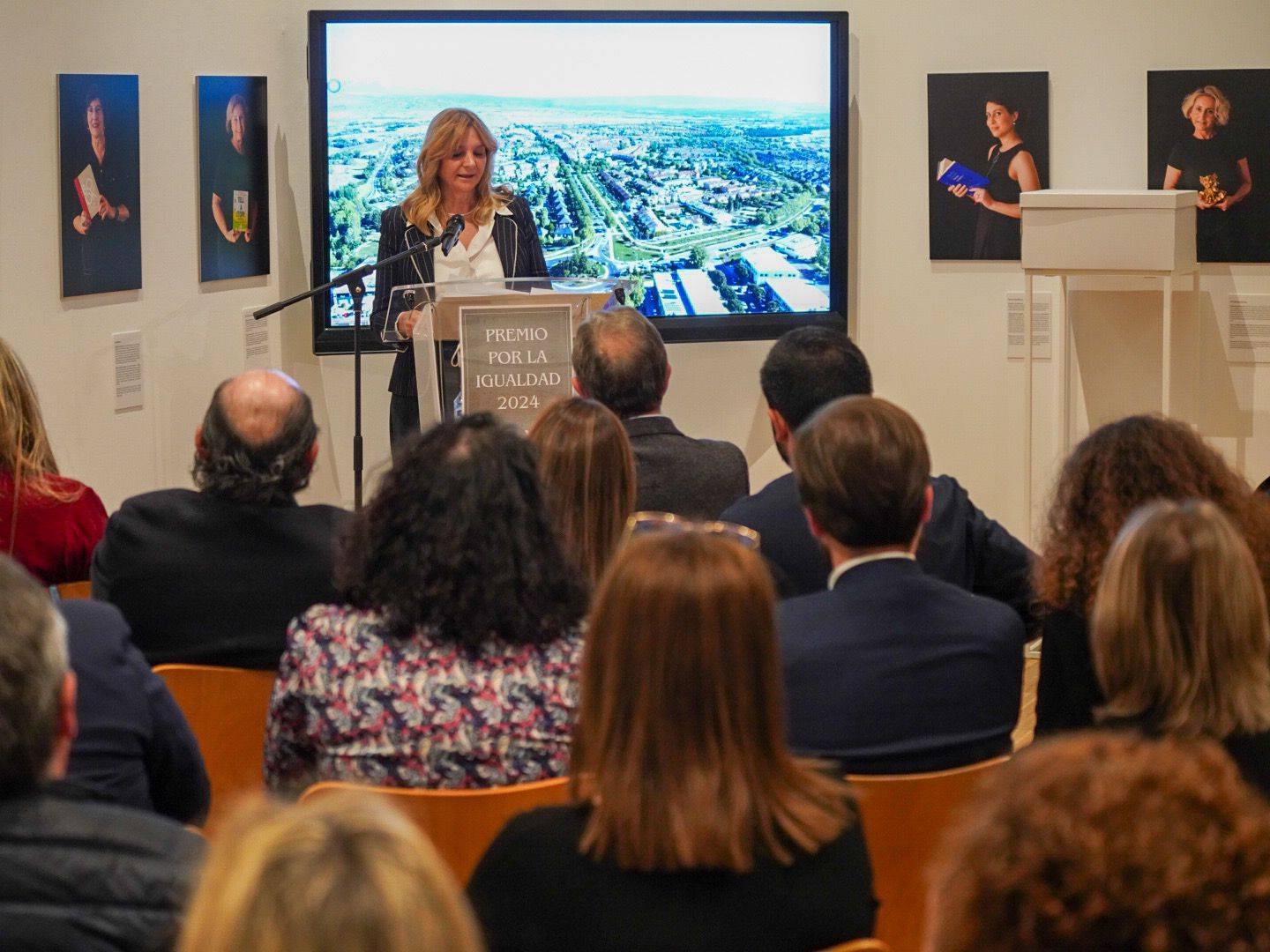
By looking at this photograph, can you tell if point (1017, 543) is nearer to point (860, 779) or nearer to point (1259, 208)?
point (860, 779)

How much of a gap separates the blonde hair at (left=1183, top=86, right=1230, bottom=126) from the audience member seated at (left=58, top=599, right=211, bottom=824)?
220 inches

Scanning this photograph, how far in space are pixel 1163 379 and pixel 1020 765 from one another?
594 cm

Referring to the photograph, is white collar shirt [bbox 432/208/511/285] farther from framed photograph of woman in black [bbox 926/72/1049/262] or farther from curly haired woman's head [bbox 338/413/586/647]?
curly haired woman's head [bbox 338/413/586/647]

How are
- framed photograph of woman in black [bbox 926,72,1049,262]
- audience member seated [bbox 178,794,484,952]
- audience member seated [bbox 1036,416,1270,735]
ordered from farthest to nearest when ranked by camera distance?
framed photograph of woman in black [bbox 926,72,1049,262] → audience member seated [bbox 1036,416,1270,735] → audience member seated [bbox 178,794,484,952]

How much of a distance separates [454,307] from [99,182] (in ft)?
6.05

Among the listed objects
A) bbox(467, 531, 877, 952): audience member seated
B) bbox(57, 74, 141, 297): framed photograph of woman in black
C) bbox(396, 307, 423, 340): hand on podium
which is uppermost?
bbox(57, 74, 141, 297): framed photograph of woman in black

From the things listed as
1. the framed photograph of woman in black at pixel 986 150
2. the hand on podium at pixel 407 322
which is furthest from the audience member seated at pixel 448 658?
the framed photograph of woman in black at pixel 986 150

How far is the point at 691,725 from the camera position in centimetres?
160

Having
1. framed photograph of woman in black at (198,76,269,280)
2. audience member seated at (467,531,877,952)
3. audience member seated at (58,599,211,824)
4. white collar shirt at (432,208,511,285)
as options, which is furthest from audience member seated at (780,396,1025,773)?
framed photograph of woman in black at (198,76,269,280)

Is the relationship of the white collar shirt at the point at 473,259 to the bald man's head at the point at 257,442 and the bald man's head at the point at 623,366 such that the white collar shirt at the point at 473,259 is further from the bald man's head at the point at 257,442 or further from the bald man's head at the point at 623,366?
the bald man's head at the point at 257,442

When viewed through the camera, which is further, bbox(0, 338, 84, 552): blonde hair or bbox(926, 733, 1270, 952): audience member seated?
bbox(0, 338, 84, 552): blonde hair

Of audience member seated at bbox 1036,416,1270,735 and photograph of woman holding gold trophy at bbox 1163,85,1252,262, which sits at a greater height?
photograph of woman holding gold trophy at bbox 1163,85,1252,262

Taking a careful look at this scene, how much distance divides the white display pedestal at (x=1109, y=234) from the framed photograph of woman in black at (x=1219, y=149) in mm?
425

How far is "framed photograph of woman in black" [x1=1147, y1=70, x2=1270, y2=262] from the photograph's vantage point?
21.1 feet
